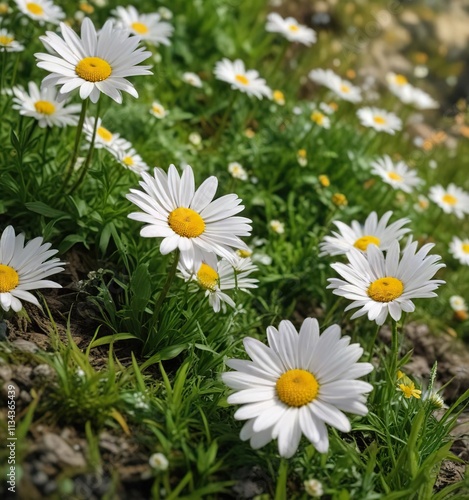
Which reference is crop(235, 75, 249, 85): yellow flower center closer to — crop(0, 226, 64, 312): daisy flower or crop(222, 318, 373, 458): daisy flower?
crop(0, 226, 64, 312): daisy flower

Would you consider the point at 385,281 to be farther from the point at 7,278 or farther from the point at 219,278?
the point at 7,278

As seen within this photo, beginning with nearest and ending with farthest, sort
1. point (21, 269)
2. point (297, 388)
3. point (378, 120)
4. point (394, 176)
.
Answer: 1. point (297, 388)
2. point (21, 269)
3. point (394, 176)
4. point (378, 120)

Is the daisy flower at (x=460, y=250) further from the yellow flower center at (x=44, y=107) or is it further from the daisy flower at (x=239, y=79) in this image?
the yellow flower center at (x=44, y=107)

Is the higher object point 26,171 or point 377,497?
point 26,171

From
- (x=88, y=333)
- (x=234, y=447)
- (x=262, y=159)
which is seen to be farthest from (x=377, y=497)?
(x=262, y=159)

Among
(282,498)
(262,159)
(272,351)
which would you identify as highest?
(262,159)

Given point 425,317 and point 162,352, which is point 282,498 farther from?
point 425,317

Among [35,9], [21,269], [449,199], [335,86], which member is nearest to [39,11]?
[35,9]

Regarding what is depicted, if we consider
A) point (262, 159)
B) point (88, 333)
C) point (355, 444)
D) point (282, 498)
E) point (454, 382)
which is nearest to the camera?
point (282, 498)
